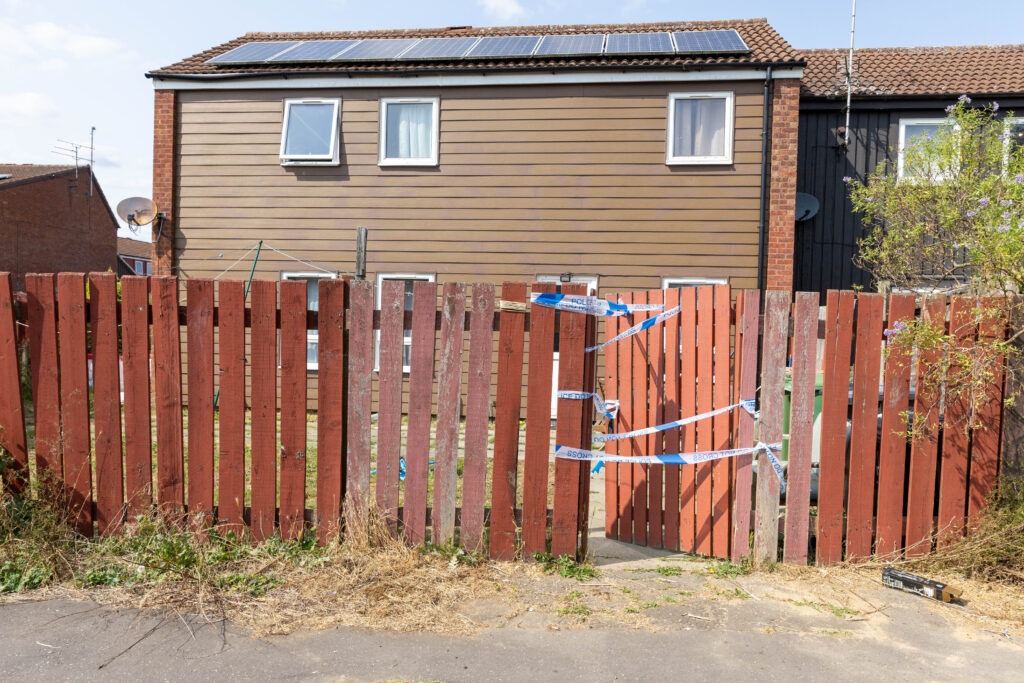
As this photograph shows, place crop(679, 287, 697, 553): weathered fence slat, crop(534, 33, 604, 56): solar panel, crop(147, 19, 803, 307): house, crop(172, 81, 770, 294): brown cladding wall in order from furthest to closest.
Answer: crop(534, 33, 604, 56): solar panel < crop(172, 81, 770, 294): brown cladding wall < crop(147, 19, 803, 307): house < crop(679, 287, 697, 553): weathered fence slat

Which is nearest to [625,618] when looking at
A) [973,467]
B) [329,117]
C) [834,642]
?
[834,642]

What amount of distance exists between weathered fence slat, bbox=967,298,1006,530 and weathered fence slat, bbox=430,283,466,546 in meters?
3.07

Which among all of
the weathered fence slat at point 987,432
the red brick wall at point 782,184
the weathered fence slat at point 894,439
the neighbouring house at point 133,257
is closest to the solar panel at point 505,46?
the red brick wall at point 782,184

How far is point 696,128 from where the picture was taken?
36.8 feet

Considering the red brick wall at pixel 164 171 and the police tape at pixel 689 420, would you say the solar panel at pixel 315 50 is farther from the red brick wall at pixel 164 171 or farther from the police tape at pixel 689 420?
the police tape at pixel 689 420

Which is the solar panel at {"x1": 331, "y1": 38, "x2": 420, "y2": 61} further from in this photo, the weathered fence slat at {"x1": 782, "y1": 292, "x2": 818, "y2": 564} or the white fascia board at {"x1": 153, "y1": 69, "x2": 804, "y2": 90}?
the weathered fence slat at {"x1": 782, "y1": 292, "x2": 818, "y2": 564}

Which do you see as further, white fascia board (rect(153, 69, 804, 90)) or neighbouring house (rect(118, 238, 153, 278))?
neighbouring house (rect(118, 238, 153, 278))

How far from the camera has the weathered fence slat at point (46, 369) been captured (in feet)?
14.8

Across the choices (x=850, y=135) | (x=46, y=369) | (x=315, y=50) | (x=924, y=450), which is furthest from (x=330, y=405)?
(x=850, y=135)

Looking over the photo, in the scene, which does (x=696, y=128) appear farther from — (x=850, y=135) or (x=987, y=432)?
(x=987, y=432)

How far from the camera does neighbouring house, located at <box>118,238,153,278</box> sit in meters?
35.9

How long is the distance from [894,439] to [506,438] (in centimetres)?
234

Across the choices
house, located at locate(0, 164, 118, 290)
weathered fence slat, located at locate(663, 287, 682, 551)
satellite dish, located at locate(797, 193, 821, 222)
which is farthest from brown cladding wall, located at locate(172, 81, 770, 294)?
house, located at locate(0, 164, 118, 290)

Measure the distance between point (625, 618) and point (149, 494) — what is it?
2968 mm
